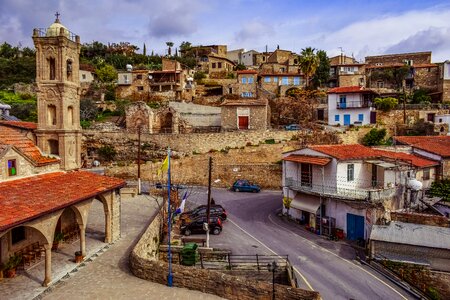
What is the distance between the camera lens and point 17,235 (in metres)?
18.7

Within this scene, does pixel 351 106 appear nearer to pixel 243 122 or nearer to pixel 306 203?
pixel 243 122

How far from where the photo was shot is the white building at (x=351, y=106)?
2069 inches

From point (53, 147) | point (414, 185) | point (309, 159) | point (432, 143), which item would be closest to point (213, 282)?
point (53, 147)

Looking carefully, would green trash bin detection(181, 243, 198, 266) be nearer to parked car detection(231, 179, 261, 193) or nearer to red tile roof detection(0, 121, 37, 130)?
red tile roof detection(0, 121, 37, 130)

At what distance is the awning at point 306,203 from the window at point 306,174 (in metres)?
1.13

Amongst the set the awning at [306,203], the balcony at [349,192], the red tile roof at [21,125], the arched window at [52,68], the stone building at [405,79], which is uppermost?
the stone building at [405,79]

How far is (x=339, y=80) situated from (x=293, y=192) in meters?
43.7

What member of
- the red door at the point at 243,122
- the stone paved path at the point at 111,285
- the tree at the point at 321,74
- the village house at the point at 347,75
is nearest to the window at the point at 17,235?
the stone paved path at the point at 111,285

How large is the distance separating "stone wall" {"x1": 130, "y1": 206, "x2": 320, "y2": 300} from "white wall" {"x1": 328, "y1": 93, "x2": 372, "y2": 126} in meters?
42.3

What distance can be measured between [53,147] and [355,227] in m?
22.8

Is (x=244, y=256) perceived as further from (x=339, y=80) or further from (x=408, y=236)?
(x=339, y=80)

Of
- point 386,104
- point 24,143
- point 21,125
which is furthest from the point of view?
point 386,104

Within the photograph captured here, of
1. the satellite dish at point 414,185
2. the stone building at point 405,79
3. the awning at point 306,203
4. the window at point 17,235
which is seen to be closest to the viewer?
the window at point 17,235

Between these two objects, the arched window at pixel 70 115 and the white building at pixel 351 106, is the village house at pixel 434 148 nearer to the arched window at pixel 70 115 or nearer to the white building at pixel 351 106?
the white building at pixel 351 106
